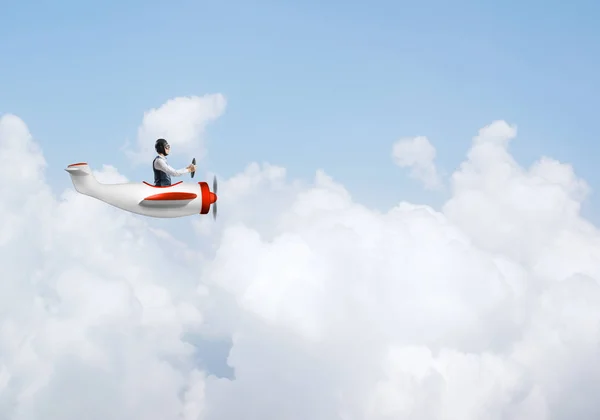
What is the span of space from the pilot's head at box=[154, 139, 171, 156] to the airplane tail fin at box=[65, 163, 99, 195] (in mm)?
2002

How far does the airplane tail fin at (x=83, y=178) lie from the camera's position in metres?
18.5

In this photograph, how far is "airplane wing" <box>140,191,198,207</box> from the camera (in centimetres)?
1881

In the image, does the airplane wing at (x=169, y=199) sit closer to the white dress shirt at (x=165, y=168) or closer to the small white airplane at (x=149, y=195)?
the small white airplane at (x=149, y=195)

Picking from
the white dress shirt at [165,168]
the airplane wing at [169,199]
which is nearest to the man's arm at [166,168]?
the white dress shirt at [165,168]

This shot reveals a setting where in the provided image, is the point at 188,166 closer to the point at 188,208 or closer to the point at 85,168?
the point at 188,208

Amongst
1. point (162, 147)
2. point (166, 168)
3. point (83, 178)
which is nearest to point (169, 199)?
point (166, 168)

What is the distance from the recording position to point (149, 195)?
18.8m

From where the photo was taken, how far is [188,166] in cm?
1945

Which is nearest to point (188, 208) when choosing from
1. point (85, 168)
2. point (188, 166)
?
point (188, 166)

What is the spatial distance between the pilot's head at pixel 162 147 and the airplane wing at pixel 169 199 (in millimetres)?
1303

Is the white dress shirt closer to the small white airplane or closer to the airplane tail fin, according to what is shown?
the small white airplane

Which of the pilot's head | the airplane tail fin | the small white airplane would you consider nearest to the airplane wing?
the small white airplane

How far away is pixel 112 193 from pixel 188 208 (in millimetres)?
2194

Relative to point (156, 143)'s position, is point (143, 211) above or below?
below
